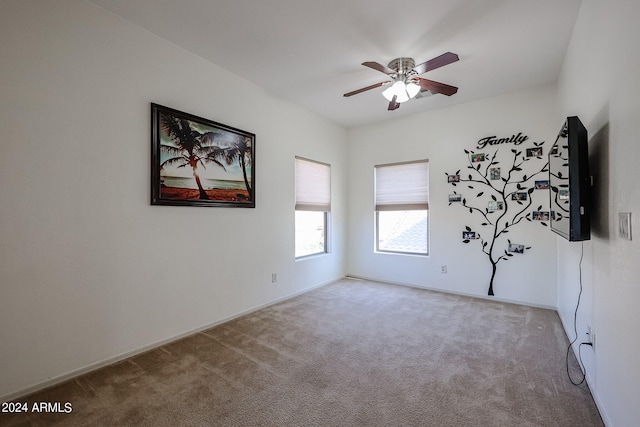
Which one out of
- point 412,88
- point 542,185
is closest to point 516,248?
point 542,185

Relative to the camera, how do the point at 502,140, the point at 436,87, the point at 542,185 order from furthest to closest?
the point at 502,140 → the point at 542,185 → the point at 436,87

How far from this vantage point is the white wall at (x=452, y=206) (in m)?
3.66

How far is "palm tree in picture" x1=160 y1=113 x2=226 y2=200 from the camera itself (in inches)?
107

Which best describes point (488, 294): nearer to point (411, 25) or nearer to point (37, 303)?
point (411, 25)

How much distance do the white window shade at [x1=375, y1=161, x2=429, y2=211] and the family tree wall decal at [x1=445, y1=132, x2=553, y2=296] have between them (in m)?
0.51

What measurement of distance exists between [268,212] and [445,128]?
2.98m

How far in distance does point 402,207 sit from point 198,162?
326 centimetres

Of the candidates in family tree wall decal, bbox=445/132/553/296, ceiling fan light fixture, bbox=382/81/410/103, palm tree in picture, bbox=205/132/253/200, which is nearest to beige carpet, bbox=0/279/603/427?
family tree wall decal, bbox=445/132/553/296

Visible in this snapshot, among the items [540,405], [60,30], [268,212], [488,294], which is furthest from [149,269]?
[488,294]

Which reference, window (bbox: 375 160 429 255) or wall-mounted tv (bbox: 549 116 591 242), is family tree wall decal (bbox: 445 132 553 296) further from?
wall-mounted tv (bbox: 549 116 591 242)

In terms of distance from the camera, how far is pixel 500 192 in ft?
12.8

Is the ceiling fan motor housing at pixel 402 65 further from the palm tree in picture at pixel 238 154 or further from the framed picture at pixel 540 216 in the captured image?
the framed picture at pixel 540 216

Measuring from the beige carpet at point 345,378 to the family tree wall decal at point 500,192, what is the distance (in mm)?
1024

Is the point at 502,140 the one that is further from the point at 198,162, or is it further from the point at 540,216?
the point at 198,162
